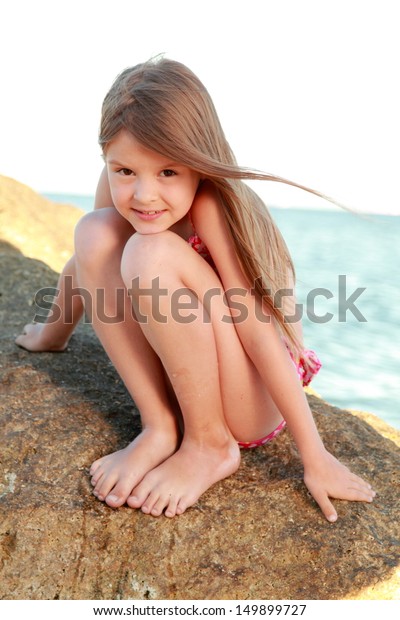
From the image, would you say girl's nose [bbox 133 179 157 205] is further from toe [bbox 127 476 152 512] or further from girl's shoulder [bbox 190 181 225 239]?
toe [bbox 127 476 152 512]

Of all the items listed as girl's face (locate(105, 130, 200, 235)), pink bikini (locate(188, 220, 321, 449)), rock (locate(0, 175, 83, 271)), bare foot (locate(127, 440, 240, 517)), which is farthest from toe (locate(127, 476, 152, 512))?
rock (locate(0, 175, 83, 271))

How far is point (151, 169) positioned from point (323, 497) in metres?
0.91

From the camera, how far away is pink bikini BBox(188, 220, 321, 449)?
6.35ft

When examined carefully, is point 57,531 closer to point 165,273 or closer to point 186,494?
point 186,494

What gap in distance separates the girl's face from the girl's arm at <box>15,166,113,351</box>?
0.61 meters

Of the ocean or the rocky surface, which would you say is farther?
the ocean

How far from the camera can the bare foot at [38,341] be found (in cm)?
253

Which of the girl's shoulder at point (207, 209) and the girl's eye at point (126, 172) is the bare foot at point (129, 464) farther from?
the girl's eye at point (126, 172)

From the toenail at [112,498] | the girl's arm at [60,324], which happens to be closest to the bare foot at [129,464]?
the toenail at [112,498]

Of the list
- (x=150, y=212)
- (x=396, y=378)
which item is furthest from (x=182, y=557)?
(x=396, y=378)

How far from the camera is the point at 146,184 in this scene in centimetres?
176

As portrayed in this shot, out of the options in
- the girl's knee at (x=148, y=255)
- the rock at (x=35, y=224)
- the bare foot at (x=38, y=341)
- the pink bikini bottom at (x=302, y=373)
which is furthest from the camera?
the rock at (x=35, y=224)

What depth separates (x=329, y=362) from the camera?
270 inches

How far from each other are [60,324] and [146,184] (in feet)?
2.95
